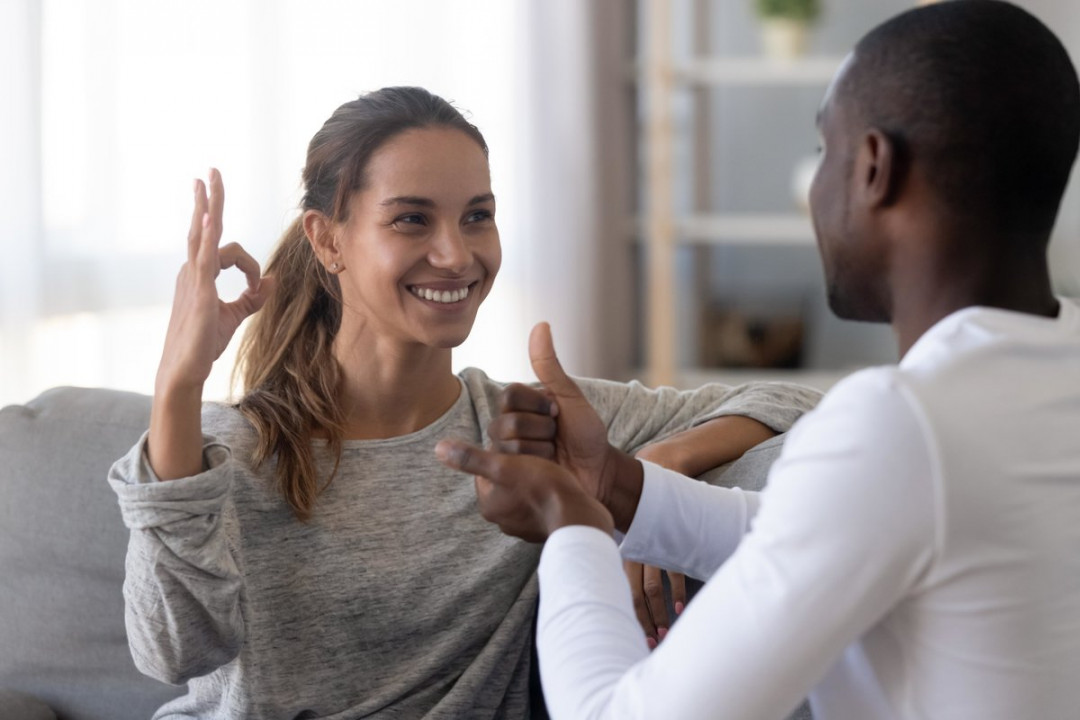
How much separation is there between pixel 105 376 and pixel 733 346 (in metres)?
2.14

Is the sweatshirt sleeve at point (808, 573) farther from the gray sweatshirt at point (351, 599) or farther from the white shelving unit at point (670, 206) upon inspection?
the white shelving unit at point (670, 206)

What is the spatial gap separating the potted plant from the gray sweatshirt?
2.63 metres

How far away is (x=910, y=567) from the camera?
0.89 meters

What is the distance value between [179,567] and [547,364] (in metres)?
0.48

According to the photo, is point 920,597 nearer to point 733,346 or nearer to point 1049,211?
point 1049,211

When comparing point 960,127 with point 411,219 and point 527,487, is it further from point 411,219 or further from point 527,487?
point 411,219

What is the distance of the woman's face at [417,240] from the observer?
169cm

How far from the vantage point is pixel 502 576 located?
1.68 metres

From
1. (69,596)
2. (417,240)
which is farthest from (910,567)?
(69,596)

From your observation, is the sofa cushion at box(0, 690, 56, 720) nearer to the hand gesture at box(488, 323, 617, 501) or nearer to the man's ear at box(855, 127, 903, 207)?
the hand gesture at box(488, 323, 617, 501)

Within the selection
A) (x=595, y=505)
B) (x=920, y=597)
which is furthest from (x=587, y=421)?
(x=920, y=597)

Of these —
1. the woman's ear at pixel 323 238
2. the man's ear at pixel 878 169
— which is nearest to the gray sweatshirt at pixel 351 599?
the woman's ear at pixel 323 238

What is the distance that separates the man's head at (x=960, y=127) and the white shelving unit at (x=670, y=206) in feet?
9.97

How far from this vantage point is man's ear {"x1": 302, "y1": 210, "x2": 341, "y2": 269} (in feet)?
5.79
